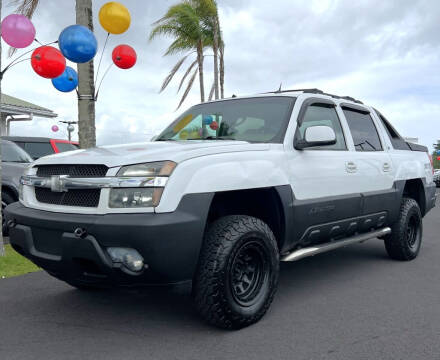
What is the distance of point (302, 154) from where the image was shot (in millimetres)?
3951

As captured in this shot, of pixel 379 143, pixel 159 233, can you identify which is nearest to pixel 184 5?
pixel 379 143

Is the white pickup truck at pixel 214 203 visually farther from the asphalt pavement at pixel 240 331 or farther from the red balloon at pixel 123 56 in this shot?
the red balloon at pixel 123 56

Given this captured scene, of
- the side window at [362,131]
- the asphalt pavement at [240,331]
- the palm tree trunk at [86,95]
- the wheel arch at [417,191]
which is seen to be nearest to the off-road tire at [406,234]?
the wheel arch at [417,191]

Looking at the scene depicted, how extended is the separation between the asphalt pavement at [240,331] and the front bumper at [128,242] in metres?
0.45

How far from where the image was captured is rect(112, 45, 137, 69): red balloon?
7.94 m

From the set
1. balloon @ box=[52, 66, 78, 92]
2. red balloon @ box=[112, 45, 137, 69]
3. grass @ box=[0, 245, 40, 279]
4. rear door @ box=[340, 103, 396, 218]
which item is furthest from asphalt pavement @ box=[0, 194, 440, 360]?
red balloon @ box=[112, 45, 137, 69]

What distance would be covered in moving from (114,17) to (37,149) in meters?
3.46

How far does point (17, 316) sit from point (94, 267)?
1.13 metres

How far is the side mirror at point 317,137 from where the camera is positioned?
3824mm

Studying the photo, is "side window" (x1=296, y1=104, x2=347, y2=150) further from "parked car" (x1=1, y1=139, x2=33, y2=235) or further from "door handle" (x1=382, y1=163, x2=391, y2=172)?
"parked car" (x1=1, y1=139, x2=33, y2=235)

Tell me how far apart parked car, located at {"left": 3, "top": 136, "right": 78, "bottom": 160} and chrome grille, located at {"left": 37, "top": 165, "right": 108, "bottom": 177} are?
593 centimetres

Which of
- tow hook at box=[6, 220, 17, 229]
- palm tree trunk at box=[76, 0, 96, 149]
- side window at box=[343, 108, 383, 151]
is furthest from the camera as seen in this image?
palm tree trunk at box=[76, 0, 96, 149]

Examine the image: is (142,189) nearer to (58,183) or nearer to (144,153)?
(144,153)

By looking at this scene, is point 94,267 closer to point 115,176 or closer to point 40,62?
point 115,176
